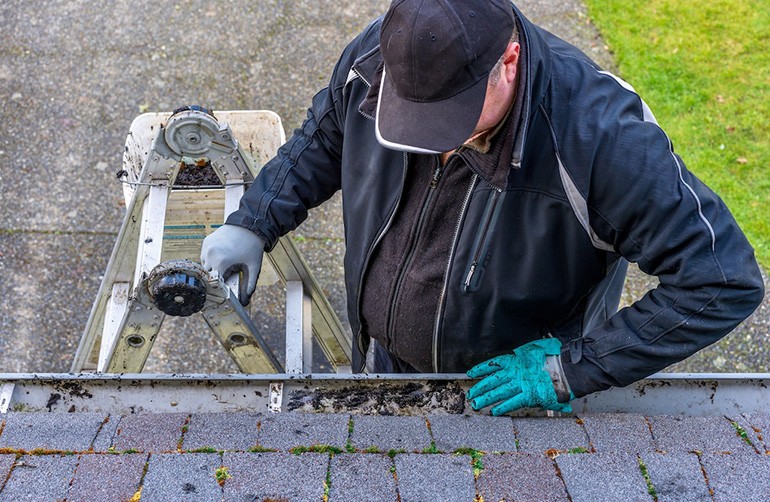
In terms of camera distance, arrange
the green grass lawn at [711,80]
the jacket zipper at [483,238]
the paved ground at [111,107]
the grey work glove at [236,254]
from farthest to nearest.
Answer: the green grass lawn at [711,80] < the paved ground at [111,107] < the grey work glove at [236,254] < the jacket zipper at [483,238]

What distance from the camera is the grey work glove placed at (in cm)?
258

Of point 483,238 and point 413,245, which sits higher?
point 413,245

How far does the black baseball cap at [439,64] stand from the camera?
6.39ft

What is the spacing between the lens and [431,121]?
2039mm

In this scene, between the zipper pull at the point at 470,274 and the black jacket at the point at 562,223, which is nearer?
the black jacket at the point at 562,223

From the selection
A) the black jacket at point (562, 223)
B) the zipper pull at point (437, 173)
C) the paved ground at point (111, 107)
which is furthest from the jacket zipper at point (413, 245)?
the paved ground at point (111, 107)

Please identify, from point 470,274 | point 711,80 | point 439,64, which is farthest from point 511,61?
point 711,80

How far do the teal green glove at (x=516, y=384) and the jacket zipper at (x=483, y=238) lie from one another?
0.28m

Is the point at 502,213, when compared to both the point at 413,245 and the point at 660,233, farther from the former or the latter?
the point at 660,233

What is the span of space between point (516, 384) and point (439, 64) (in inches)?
40.4

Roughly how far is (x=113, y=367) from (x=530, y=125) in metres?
1.56

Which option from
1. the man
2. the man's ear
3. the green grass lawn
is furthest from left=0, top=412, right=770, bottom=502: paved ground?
the green grass lawn

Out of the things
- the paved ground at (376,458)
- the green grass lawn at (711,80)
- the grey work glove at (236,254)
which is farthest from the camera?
the green grass lawn at (711,80)

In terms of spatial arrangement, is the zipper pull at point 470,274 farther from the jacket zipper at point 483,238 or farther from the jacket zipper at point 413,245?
the jacket zipper at point 413,245
